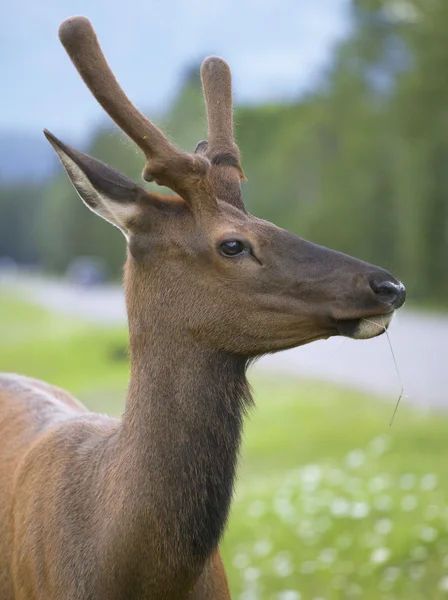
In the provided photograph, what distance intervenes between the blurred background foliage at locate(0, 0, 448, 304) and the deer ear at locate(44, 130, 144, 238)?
15.4 m

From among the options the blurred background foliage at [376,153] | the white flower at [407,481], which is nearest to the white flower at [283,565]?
the white flower at [407,481]

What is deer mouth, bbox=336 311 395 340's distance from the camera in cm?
346

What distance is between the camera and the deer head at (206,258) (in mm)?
3572

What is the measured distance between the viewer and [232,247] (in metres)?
3.70

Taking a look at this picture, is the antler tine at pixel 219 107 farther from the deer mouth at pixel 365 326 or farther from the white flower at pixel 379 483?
the white flower at pixel 379 483

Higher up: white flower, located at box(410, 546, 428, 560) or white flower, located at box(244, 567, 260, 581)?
white flower, located at box(410, 546, 428, 560)

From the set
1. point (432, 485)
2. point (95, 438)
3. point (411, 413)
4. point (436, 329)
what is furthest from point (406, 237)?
point (95, 438)

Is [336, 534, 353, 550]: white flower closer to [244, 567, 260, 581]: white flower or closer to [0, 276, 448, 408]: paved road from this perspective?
[244, 567, 260, 581]: white flower

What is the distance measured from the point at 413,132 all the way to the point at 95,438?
22871 millimetres

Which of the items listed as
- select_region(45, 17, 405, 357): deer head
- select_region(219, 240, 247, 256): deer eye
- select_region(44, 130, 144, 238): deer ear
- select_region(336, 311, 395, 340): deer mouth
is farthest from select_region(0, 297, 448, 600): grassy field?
select_region(44, 130, 144, 238): deer ear

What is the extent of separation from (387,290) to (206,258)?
70 centimetres

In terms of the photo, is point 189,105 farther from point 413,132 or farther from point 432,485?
point 432,485

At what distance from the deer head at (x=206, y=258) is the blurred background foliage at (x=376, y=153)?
49.9ft

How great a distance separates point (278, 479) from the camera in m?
10.7
